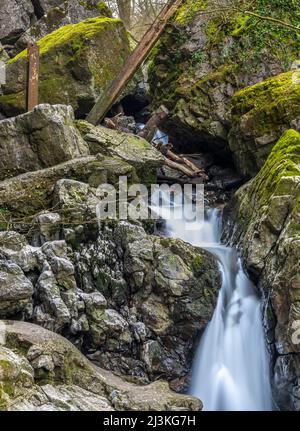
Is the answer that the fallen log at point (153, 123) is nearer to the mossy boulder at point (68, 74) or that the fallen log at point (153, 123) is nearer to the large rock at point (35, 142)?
the mossy boulder at point (68, 74)

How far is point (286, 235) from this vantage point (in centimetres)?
585

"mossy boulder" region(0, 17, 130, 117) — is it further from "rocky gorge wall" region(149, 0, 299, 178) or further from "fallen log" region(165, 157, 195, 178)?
"fallen log" region(165, 157, 195, 178)

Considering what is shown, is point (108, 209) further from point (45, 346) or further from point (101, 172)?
point (45, 346)

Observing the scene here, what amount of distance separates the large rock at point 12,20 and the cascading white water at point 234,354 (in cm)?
1362

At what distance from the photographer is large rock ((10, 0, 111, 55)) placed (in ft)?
52.0

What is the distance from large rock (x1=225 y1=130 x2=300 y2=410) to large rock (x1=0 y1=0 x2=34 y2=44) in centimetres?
1273

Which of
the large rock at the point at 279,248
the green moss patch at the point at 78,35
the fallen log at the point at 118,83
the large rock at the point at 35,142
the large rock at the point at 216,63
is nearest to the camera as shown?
the large rock at the point at 279,248

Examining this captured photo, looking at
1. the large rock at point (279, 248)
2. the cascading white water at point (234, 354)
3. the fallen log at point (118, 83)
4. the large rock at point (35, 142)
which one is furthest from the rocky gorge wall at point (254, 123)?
the large rock at point (35, 142)

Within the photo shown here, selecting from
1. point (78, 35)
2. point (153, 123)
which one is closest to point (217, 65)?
point (153, 123)

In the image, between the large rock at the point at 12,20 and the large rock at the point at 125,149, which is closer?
the large rock at the point at 125,149

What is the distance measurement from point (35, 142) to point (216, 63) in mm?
5581

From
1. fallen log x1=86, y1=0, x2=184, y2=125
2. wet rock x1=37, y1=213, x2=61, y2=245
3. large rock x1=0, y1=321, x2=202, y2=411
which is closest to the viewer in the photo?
large rock x1=0, y1=321, x2=202, y2=411

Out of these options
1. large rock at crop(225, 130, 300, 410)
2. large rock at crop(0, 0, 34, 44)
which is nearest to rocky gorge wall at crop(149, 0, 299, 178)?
large rock at crop(225, 130, 300, 410)

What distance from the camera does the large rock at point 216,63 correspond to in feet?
37.1
